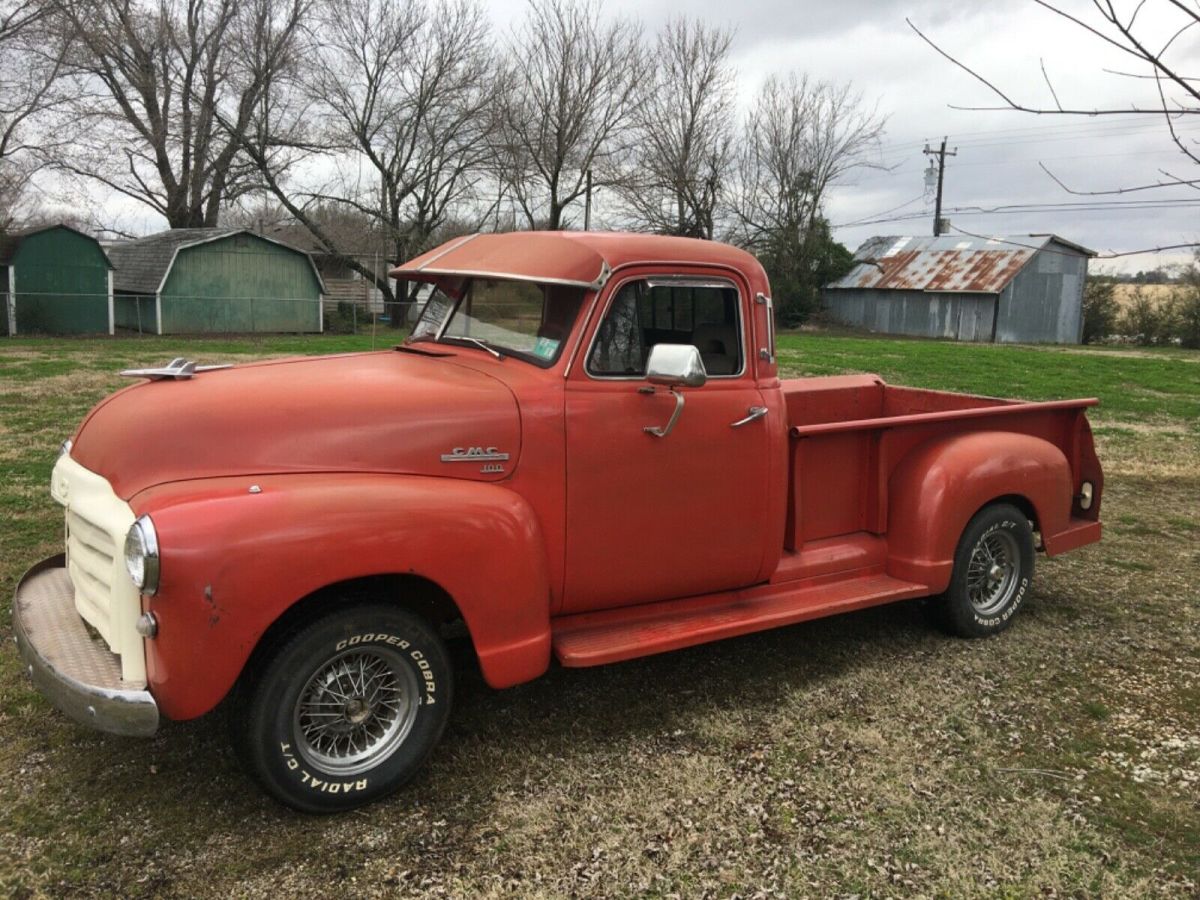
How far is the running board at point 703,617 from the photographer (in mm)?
3805

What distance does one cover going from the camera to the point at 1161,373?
21438mm

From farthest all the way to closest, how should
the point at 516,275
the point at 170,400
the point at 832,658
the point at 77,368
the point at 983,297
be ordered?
the point at 983,297
the point at 77,368
the point at 832,658
the point at 516,275
the point at 170,400

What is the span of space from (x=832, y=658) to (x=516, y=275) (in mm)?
2623

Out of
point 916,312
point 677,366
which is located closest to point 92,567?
point 677,366

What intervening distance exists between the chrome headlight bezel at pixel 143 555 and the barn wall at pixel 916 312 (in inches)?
1529

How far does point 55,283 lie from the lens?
27625mm

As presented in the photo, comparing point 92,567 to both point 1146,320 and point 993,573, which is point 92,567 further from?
point 1146,320

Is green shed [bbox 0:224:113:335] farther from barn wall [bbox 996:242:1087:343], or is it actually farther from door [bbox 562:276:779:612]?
barn wall [bbox 996:242:1087:343]

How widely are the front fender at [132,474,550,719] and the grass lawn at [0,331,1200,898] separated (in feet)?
1.74

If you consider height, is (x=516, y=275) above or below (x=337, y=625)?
above

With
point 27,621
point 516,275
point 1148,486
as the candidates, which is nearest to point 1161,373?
point 1148,486

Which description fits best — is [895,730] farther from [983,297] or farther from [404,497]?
[983,297]

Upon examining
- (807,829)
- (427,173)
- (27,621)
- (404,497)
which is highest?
(427,173)

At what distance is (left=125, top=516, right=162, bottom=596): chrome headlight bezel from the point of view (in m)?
2.82
